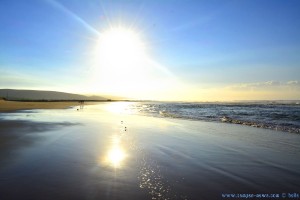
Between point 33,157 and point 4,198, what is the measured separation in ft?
14.2

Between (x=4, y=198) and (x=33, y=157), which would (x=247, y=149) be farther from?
(x=4, y=198)

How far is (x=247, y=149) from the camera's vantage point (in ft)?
41.0

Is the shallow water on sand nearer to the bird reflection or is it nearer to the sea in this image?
the bird reflection

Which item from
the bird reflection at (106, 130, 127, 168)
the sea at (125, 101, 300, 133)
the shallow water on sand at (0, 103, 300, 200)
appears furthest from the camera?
the sea at (125, 101, 300, 133)

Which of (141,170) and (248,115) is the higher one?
(248,115)

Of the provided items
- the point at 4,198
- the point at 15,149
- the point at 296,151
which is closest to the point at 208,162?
the point at 296,151

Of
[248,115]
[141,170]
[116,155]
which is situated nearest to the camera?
[141,170]

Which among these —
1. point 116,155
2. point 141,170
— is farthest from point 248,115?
point 141,170

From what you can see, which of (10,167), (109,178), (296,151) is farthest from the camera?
(296,151)

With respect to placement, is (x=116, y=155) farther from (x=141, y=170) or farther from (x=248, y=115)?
(x=248, y=115)

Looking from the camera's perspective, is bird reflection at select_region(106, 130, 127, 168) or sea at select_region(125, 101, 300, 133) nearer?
bird reflection at select_region(106, 130, 127, 168)

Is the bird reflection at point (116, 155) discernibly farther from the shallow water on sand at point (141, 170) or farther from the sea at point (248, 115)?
the sea at point (248, 115)

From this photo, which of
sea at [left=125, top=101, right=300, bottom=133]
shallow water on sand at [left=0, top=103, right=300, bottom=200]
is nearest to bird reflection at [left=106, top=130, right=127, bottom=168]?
shallow water on sand at [left=0, top=103, right=300, bottom=200]

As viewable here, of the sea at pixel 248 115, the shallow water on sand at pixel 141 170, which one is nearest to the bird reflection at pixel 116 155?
the shallow water on sand at pixel 141 170
